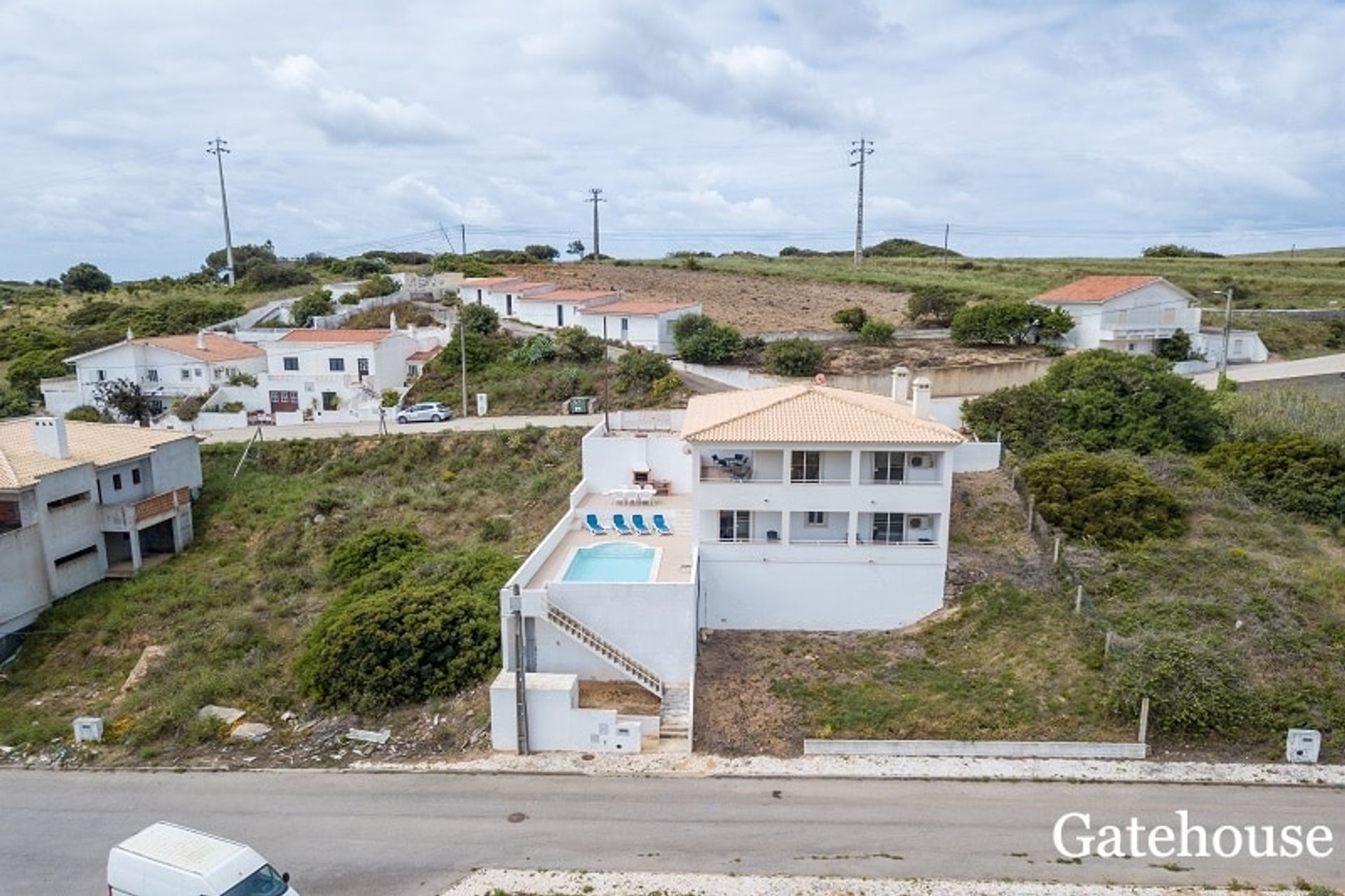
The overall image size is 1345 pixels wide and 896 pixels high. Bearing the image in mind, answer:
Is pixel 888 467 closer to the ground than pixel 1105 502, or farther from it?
farther from it

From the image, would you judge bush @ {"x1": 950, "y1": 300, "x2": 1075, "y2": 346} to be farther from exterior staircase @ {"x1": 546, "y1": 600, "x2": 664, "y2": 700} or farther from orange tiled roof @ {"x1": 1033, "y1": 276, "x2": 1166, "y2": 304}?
exterior staircase @ {"x1": 546, "y1": 600, "x2": 664, "y2": 700}

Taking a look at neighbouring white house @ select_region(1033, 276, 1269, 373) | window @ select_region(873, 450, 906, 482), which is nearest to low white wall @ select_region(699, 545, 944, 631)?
window @ select_region(873, 450, 906, 482)

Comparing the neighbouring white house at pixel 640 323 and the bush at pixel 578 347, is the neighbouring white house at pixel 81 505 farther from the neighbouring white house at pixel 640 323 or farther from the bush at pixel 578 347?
the neighbouring white house at pixel 640 323

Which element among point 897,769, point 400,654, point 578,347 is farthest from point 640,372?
point 897,769

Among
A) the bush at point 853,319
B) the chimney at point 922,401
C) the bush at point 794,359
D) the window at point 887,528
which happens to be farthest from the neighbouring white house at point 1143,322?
the window at point 887,528

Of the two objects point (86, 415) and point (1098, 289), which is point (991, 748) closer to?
point (1098, 289)

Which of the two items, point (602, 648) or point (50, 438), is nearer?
point (602, 648)
